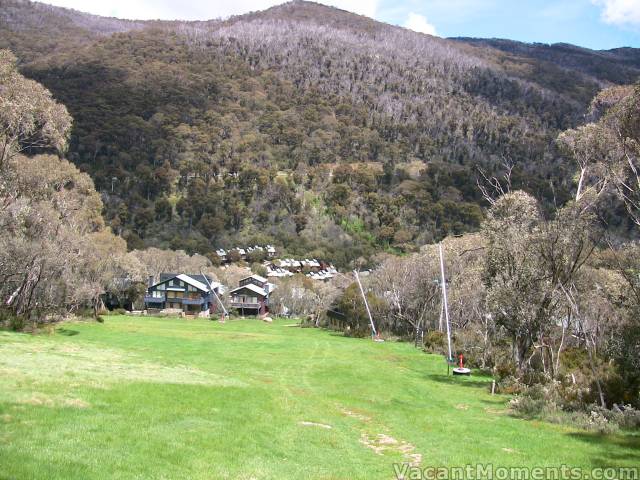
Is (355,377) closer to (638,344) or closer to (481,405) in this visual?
(481,405)

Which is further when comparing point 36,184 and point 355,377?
point 36,184

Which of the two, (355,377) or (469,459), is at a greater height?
(469,459)

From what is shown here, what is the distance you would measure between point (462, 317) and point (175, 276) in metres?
60.5

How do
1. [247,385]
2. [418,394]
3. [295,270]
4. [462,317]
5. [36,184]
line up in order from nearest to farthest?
[247,385]
[418,394]
[36,184]
[462,317]
[295,270]

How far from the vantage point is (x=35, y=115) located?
99.3 ft

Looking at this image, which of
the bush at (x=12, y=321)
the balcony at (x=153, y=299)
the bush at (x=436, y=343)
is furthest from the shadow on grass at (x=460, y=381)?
the balcony at (x=153, y=299)

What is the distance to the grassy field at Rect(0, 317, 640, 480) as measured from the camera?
462 inches

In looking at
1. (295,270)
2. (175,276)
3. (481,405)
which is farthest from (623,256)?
(295,270)

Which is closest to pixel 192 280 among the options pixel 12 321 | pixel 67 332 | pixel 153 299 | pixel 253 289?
pixel 153 299

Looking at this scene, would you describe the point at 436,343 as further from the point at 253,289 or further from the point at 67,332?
the point at 253,289

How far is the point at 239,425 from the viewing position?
53.1 feet

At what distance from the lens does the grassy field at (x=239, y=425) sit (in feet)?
38.5

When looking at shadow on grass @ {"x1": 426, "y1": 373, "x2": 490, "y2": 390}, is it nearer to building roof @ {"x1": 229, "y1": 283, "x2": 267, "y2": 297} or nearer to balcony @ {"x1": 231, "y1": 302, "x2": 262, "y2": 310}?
balcony @ {"x1": 231, "y1": 302, "x2": 262, "y2": 310}

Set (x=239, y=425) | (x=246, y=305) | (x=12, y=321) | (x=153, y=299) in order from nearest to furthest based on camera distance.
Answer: (x=239, y=425) < (x=12, y=321) < (x=153, y=299) < (x=246, y=305)
